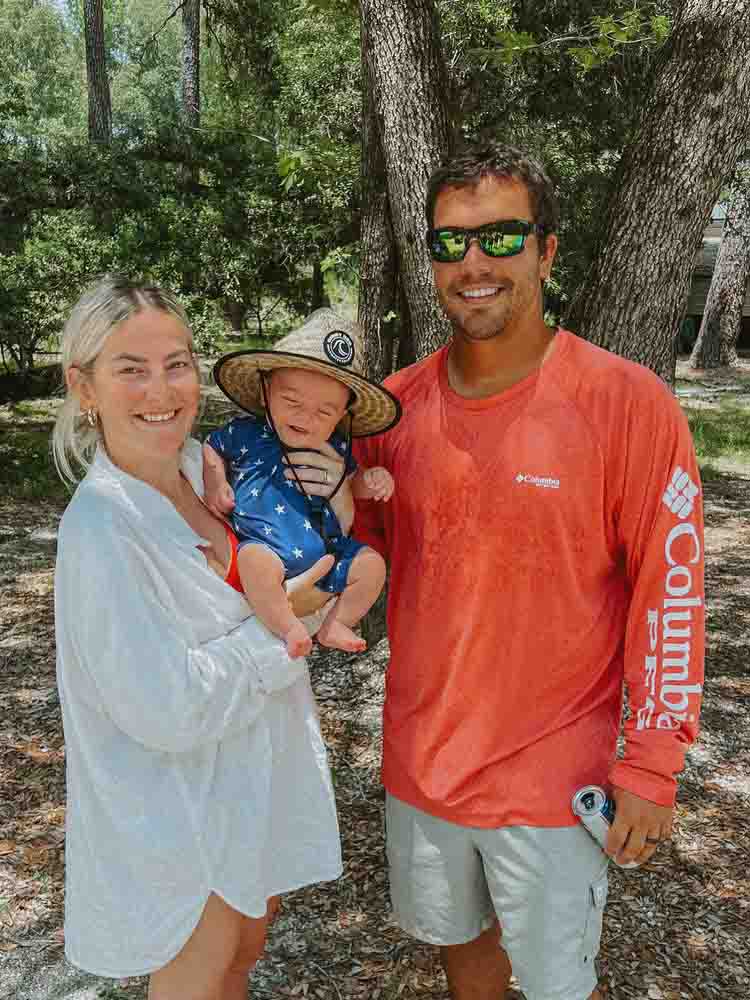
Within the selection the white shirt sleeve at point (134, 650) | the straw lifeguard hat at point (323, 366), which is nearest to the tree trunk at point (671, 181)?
the straw lifeguard hat at point (323, 366)

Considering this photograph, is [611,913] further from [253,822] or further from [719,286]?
[719,286]

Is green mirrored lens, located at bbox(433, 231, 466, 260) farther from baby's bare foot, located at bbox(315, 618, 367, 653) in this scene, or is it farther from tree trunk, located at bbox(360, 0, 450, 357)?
tree trunk, located at bbox(360, 0, 450, 357)

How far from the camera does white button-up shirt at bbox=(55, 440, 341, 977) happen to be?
1.86 metres

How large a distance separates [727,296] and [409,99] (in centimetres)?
1743

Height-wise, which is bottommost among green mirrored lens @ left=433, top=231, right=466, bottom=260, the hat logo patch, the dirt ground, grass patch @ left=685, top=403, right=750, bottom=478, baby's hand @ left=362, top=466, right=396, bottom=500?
the dirt ground

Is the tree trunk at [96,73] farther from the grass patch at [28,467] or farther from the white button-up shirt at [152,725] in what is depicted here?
the white button-up shirt at [152,725]

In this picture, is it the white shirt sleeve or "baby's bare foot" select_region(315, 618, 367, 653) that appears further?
"baby's bare foot" select_region(315, 618, 367, 653)

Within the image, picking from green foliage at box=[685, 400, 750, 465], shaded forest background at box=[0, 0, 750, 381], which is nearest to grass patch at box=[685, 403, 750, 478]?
green foliage at box=[685, 400, 750, 465]

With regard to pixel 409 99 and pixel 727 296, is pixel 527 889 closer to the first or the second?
pixel 409 99

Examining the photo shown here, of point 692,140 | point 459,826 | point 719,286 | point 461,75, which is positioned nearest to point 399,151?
point 692,140

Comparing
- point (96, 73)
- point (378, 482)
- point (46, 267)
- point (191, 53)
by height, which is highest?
point (191, 53)

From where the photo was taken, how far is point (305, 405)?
7.34 feet

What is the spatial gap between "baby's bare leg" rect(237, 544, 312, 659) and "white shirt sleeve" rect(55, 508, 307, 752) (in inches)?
5.4

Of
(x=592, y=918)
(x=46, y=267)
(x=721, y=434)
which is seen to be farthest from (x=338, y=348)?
(x=721, y=434)
